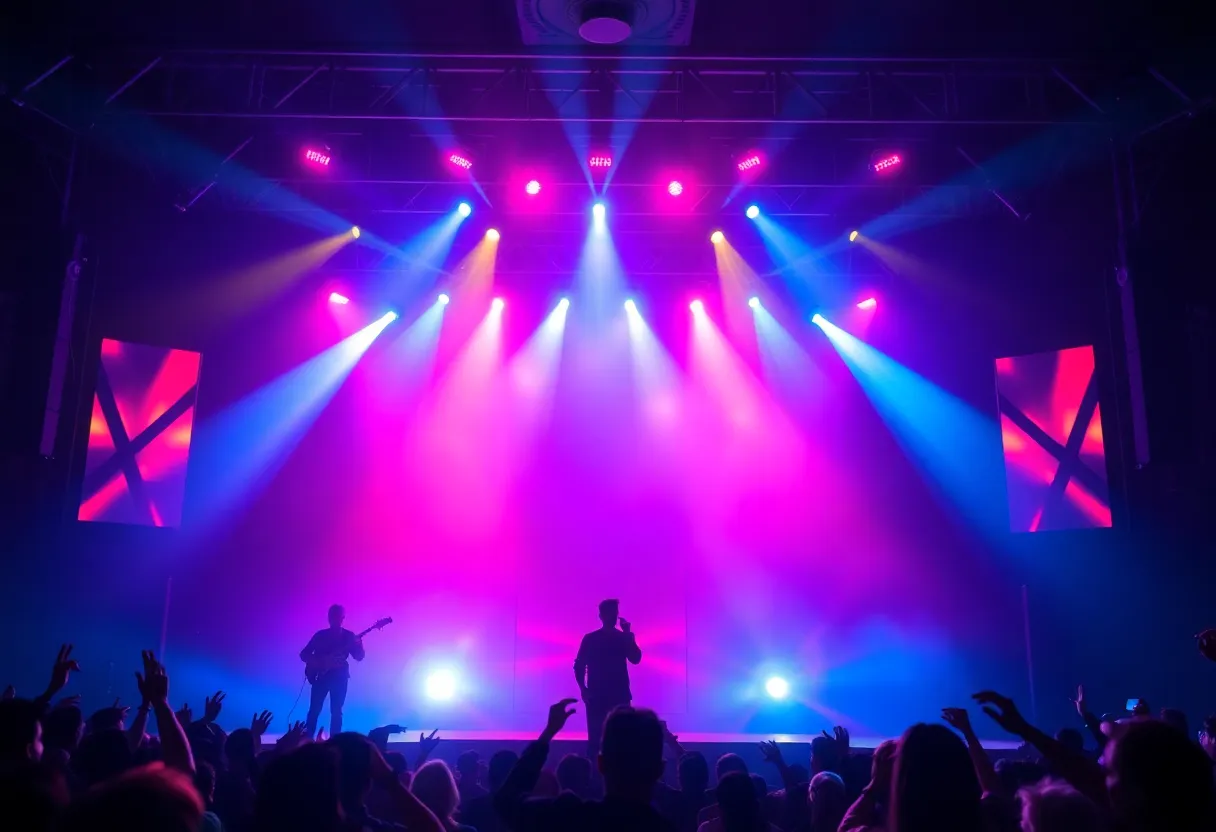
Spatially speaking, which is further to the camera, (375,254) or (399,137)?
(375,254)

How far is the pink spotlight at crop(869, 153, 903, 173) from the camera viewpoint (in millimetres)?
9570

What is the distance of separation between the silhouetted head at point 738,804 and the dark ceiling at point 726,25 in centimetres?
628

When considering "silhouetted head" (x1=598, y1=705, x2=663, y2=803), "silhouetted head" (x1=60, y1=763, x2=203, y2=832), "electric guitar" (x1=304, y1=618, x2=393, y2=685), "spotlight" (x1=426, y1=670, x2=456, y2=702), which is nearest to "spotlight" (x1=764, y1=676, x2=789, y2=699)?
"spotlight" (x1=426, y1=670, x2=456, y2=702)

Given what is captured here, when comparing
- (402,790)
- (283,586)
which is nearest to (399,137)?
(283,586)

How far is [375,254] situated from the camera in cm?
1230

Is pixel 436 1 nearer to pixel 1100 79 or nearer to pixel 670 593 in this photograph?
pixel 1100 79

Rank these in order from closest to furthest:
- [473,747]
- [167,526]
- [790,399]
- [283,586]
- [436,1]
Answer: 1. [436,1]
2. [473,747]
3. [167,526]
4. [283,586]
5. [790,399]

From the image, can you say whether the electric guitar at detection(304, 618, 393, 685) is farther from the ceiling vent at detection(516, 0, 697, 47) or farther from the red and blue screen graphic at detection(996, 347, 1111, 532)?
the red and blue screen graphic at detection(996, 347, 1111, 532)

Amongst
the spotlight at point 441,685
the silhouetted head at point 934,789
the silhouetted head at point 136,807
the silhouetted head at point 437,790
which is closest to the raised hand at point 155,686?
the silhouetted head at point 437,790

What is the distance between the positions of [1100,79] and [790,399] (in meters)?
5.69

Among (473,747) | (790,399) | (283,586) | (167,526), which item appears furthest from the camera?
(790,399)

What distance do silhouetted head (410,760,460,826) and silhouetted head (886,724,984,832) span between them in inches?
63.4

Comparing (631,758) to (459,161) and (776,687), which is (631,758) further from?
(776,687)

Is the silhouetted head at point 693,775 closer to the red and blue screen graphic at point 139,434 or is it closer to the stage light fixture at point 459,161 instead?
the stage light fixture at point 459,161
